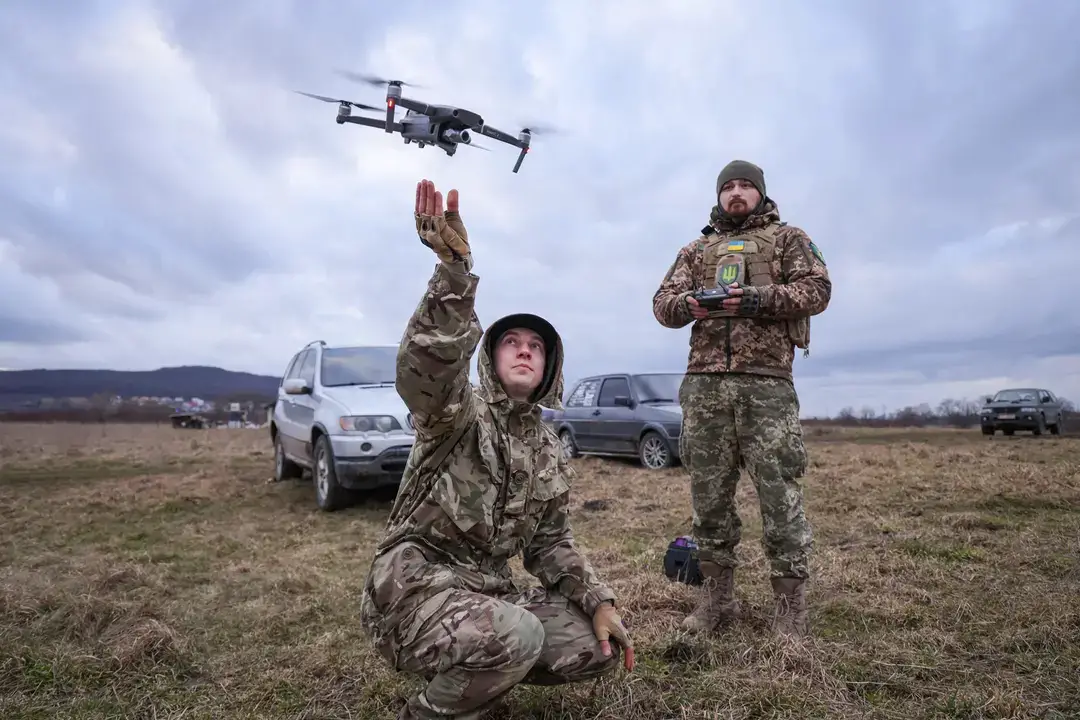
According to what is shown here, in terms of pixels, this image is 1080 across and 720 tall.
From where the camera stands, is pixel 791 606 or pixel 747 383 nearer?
pixel 791 606

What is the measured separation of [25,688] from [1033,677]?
3728mm

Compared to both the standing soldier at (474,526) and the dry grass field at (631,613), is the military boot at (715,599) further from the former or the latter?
the standing soldier at (474,526)

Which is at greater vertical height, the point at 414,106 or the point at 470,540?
the point at 414,106

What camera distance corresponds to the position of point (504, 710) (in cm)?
238

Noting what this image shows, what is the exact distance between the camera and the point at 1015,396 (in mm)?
18359

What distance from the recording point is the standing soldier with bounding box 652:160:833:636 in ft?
9.86

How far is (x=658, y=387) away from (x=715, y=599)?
7114 millimetres

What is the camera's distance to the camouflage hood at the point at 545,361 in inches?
87.5

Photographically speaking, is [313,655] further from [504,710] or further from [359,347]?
[359,347]

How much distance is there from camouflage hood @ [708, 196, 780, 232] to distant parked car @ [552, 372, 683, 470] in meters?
5.68

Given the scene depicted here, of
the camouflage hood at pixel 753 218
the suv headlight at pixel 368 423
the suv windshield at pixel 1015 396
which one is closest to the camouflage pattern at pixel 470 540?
the camouflage hood at pixel 753 218

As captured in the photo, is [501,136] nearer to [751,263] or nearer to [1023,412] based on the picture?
[751,263]

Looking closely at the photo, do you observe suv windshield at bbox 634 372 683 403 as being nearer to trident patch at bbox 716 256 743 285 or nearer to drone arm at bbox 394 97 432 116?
drone arm at bbox 394 97 432 116

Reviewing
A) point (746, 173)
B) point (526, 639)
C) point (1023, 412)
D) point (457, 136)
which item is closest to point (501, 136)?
point (457, 136)
